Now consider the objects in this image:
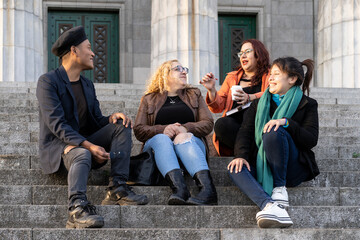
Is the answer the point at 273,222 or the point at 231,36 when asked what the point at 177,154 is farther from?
the point at 231,36

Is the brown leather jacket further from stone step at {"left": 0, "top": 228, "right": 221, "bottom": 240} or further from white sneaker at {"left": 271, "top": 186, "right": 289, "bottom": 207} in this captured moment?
stone step at {"left": 0, "top": 228, "right": 221, "bottom": 240}

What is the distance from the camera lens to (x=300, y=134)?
227 inches

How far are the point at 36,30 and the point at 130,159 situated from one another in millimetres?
7890

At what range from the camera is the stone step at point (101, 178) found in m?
6.15

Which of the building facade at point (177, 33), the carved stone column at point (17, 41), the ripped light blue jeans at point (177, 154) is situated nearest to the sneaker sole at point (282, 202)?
the ripped light blue jeans at point (177, 154)

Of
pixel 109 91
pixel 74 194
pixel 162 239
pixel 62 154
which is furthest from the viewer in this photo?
pixel 109 91

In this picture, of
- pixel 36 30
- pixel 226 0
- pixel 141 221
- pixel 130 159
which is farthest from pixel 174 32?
pixel 141 221

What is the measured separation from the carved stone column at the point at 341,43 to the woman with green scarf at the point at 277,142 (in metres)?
8.04

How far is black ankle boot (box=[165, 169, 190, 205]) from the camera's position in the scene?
5.55 meters

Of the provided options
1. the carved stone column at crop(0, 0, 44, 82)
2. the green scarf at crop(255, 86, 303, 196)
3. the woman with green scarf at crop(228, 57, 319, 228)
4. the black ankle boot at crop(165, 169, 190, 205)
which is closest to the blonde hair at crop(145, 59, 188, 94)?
the woman with green scarf at crop(228, 57, 319, 228)

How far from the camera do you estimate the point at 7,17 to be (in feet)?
42.7

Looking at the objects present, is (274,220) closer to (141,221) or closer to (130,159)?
(141,221)

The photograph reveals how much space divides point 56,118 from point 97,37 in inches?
454

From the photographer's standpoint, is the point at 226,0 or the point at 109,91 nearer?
the point at 109,91
